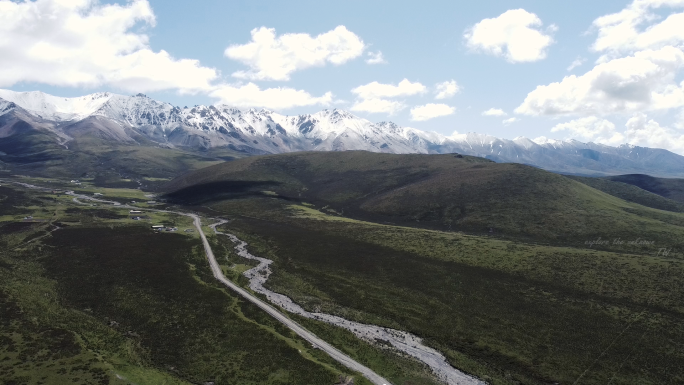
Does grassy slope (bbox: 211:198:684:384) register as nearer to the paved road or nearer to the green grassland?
the paved road

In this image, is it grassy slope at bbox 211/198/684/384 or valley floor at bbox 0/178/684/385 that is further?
grassy slope at bbox 211/198/684/384

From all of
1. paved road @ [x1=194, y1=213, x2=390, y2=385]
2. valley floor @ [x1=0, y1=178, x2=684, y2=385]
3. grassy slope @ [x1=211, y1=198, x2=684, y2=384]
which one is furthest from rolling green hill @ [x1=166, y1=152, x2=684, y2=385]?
paved road @ [x1=194, y1=213, x2=390, y2=385]

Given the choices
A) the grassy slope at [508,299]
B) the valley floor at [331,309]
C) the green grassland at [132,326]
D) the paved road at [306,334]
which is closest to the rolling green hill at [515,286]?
the grassy slope at [508,299]

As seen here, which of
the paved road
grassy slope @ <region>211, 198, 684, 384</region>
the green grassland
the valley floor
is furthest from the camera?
grassy slope @ <region>211, 198, 684, 384</region>

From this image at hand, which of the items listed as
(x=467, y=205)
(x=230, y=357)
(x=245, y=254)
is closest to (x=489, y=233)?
(x=467, y=205)

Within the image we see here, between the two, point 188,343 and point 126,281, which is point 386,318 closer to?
point 188,343
